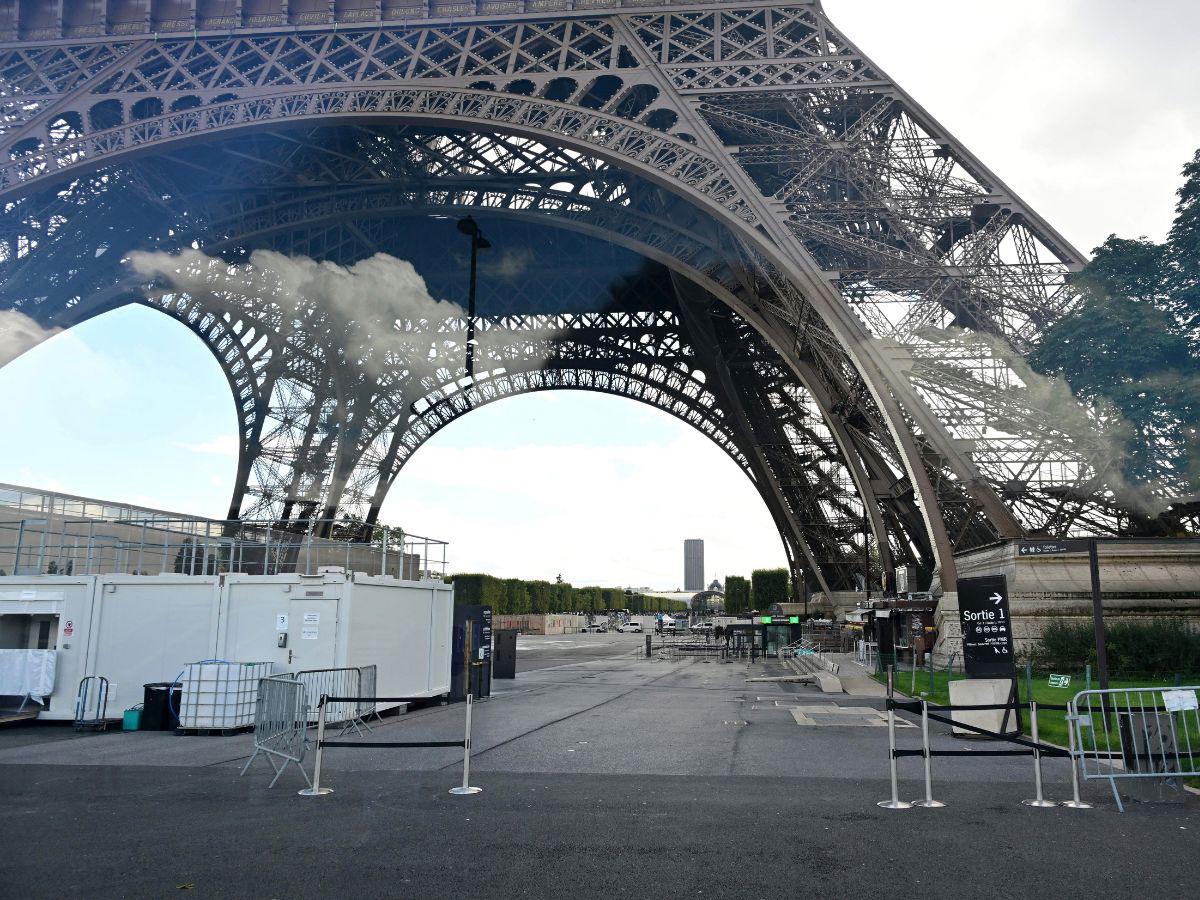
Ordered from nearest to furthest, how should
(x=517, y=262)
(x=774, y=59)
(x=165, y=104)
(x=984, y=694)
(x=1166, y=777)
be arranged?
(x=1166, y=777)
(x=984, y=694)
(x=774, y=59)
(x=165, y=104)
(x=517, y=262)

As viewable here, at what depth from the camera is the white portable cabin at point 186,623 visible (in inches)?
669

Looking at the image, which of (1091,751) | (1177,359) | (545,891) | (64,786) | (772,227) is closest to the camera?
(545,891)

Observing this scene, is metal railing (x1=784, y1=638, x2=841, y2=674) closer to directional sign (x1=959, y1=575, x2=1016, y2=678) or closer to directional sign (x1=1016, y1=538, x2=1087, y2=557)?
directional sign (x1=1016, y1=538, x2=1087, y2=557)

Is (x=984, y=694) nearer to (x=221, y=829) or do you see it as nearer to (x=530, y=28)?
Result: (x=221, y=829)

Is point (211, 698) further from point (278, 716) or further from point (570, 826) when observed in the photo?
point (570, 826)

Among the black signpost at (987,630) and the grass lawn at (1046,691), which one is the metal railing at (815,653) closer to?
the grass lawn at (1046,691)

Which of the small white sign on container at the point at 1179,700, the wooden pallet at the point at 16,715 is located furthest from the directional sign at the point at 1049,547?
the wooden pallet at the point at 16,715

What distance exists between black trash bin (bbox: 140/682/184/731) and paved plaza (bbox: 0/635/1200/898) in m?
1.63

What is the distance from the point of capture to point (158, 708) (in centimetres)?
1612

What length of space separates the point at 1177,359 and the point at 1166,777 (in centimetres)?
1778

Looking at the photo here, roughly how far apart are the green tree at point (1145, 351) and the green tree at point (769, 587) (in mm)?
63830

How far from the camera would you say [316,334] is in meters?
51.4

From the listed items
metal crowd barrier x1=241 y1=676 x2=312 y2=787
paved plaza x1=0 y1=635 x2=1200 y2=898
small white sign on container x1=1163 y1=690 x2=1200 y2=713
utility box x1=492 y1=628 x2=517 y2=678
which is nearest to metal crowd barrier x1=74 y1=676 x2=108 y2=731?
paved plaza x1=0 y1=635 x2=1200 y2=898

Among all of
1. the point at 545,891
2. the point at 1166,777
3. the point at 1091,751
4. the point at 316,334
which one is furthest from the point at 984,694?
the point at 316,334
